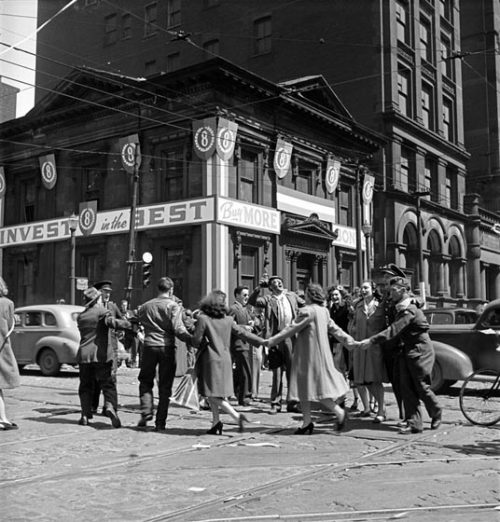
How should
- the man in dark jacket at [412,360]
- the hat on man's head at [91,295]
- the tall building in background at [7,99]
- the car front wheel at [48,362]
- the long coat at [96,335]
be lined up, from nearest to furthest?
the man in dark jacket at [412,360] < the long coat at [96,335] < the hat on man's head at [91,295] < the car front wheel at [48,362] < the tall building in background at [7,99]

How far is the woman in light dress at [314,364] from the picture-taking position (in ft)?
25.2

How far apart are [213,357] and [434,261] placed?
108ft

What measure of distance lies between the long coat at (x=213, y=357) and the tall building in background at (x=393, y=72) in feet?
79.0

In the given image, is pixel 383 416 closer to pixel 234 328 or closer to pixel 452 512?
pixel 234 328

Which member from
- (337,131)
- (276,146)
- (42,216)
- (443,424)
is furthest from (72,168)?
(443,424)

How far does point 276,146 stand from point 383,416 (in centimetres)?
2026

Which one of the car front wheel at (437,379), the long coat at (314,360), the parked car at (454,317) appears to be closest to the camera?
the long coat at (314,360)

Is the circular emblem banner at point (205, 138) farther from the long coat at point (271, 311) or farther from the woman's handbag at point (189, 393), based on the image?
the woman's handbag at point (189, 393)

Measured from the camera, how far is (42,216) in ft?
103

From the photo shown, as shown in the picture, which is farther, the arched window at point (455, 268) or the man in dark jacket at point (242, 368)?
A: the arched window at point (455, 268)

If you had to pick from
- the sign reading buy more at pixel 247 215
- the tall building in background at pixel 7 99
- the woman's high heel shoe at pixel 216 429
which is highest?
the tall building in background at pixel 7 99

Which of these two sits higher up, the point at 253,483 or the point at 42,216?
the point at 42,216

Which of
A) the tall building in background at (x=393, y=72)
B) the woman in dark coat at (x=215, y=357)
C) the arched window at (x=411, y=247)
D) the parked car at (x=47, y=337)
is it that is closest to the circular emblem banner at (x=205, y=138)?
the tall building in background at (x=393, y=72)

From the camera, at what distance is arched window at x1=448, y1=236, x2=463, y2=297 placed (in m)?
40.9
